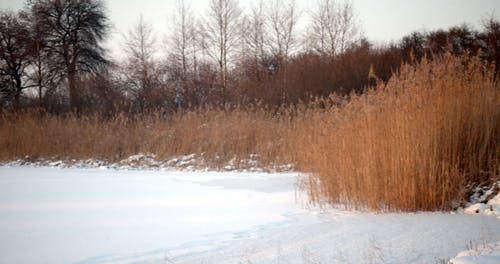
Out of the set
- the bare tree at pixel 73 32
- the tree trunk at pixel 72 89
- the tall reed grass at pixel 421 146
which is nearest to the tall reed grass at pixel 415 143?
the tall reed grass at pixel 421 146

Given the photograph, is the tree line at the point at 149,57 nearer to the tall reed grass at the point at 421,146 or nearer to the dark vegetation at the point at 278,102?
the dark vegetation at the point at 278,102

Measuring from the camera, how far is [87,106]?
18.9 m

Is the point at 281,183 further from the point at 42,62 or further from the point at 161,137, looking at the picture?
the point at 42,62

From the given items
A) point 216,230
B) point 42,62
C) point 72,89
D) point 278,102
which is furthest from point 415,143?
point 42,62

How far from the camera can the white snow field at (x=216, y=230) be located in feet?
9.52

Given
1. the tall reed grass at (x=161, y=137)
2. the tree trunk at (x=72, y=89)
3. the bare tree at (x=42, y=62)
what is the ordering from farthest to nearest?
the bare tree at (x=42, y=62) < the tree trunk at (x=72, y=89) < the tall reed grass at (x=161, y=137)

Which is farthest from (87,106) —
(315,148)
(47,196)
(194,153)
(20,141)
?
(315,148)

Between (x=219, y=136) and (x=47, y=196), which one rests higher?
(x=219, y=136)

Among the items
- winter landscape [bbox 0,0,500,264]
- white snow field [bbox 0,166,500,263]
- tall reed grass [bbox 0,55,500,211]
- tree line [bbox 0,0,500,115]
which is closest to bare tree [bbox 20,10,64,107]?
tree line [bbox 0,0,500,115]

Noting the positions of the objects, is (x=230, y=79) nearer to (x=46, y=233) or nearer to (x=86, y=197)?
(x=86, y=197)

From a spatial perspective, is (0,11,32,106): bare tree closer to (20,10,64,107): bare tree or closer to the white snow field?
(20,10,64,107): bare tree

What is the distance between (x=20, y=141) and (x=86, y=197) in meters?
7.84

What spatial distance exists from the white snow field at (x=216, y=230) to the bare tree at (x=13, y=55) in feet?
62.2

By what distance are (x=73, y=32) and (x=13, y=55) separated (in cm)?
369
